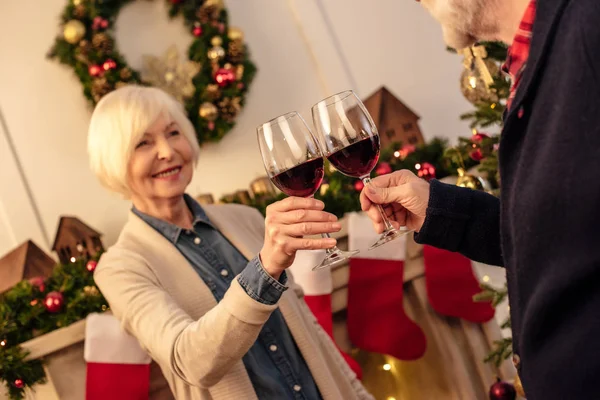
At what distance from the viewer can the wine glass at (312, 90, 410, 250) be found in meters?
1.04

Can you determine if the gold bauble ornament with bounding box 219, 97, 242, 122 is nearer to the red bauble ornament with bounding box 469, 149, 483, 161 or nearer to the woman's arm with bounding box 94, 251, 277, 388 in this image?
the red bauble ornament with bounding box 469, 149, 483, 161

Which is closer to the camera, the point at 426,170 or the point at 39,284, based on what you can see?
the point at 39,284

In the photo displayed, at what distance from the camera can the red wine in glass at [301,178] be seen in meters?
1.02

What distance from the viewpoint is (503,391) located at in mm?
2320

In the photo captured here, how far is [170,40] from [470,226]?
238cm

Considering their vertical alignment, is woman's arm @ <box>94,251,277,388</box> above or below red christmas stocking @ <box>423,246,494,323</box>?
above

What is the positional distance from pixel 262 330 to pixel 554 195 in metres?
0.98

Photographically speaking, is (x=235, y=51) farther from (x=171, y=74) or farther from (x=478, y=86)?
(x=478, y=86)

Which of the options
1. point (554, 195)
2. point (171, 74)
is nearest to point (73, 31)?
point (171, 74)

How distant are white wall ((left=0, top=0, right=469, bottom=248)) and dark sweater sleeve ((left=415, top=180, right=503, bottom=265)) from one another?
1.99 m

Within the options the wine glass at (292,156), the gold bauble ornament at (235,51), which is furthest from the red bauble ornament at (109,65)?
the wine glass at (292,156)

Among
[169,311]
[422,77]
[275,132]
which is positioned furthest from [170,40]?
[275,132]

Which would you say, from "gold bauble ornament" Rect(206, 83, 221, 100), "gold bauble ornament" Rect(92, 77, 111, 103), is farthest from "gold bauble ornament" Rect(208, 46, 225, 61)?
"gold bauble ornament" Rect(92, 77, 111, 103)

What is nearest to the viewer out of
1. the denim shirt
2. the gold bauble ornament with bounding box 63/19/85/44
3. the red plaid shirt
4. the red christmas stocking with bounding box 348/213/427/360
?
the red plaid shirt
